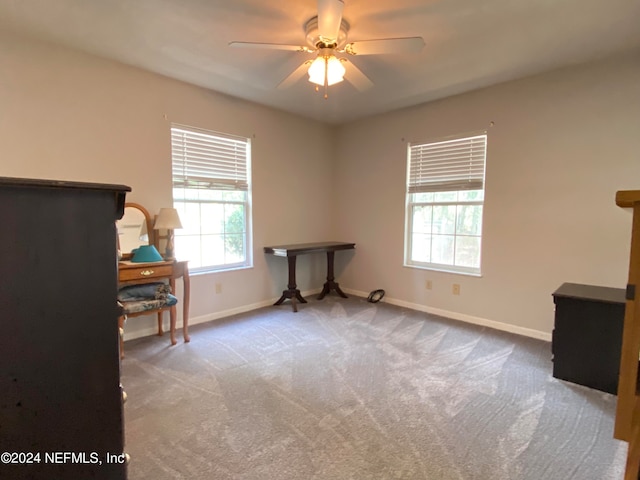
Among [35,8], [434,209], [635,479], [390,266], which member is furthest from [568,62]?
[35,8]

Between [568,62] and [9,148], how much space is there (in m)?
4.45

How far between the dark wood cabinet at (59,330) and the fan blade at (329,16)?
143 centimetres

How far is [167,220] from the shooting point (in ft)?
9.66

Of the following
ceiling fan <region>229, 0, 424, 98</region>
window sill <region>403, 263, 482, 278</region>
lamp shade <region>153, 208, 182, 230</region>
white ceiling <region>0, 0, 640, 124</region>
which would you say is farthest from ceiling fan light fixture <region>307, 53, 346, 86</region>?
window sill <region>403, 263, 482, 278</region>

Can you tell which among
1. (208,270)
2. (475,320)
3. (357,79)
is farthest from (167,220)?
(475,320)

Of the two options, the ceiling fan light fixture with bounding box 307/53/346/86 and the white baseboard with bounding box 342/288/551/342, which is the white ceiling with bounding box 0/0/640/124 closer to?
the ceiling fan light fixture with bounding box 307/53/346/86

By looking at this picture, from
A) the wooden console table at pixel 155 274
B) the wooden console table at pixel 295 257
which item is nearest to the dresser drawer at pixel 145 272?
the wooden console table at pixel 155 274

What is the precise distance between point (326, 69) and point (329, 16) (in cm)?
52

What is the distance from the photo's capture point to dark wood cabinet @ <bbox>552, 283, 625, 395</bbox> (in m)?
2.15

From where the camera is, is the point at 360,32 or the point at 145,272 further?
the point at 145,272

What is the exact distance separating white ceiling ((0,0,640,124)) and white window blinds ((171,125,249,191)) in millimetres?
566

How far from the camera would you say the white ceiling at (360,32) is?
6.63 ft

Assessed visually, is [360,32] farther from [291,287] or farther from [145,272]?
[291,287]

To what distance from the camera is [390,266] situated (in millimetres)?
4262
